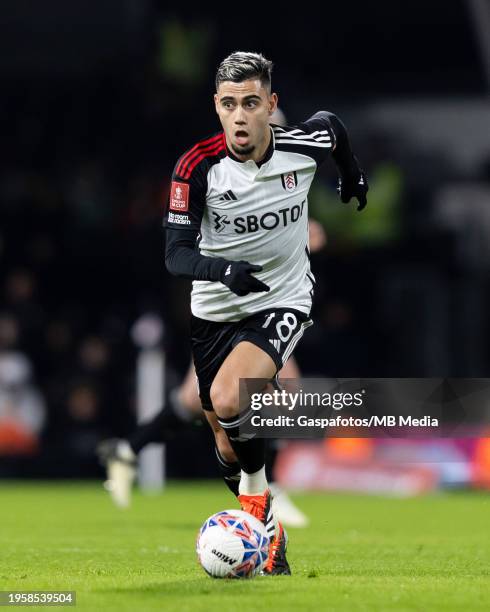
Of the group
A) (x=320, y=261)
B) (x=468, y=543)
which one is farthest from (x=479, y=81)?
(x=468, y=543)

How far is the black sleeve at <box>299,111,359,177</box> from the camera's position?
22.2 ft

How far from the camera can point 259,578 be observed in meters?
6.02

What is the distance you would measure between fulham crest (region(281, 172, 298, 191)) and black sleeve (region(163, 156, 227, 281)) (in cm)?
37

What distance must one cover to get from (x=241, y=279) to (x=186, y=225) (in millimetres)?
559

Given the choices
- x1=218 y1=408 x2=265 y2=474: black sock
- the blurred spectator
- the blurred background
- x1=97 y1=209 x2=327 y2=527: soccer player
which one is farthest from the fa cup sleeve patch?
the blurred background

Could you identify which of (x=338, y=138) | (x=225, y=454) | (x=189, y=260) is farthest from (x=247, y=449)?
(x=338, y=138)

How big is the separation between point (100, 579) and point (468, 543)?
2.90 metres

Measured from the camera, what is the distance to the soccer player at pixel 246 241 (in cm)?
621

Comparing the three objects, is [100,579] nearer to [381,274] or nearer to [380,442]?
[380,442]

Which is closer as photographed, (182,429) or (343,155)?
(343,155)

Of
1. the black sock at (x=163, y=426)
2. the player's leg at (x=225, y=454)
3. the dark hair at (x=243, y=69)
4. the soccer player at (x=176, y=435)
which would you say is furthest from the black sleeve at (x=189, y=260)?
the black sock at (x=163, y=426)

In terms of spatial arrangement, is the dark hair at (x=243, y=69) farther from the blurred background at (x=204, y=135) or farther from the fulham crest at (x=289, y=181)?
the blurred background at (x=204, y=135)

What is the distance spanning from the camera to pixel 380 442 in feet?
48.2

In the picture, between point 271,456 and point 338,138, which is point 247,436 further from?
point 271,456
